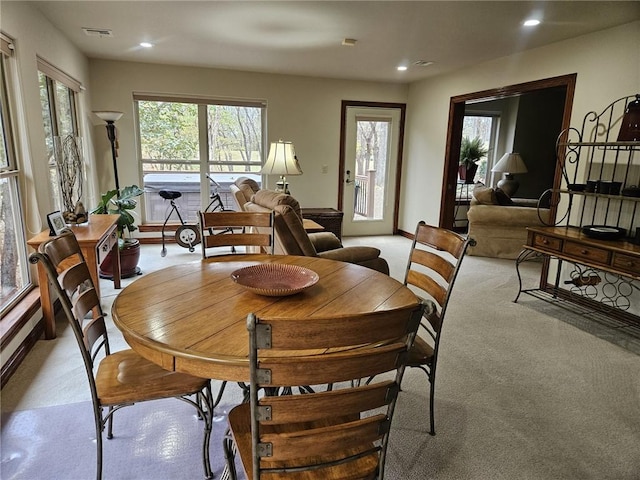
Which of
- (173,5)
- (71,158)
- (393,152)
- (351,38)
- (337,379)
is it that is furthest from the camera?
(393,152)

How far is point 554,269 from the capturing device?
4.08 m

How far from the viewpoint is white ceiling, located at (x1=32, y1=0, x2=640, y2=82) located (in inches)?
121

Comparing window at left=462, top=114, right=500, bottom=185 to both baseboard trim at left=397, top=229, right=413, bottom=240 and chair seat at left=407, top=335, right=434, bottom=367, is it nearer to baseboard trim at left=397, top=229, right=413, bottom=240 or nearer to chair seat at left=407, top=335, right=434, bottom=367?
baseboard trim at left=397, top=229, right=413, bottom=240

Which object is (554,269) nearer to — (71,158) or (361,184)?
(361,184)

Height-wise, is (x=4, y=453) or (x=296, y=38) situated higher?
(x=296, y=38)

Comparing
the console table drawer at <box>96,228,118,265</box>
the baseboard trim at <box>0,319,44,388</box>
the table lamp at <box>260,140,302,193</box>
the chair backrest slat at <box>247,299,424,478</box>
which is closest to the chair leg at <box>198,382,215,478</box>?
the chair backrest slat at <box>247,299,424,478</box>

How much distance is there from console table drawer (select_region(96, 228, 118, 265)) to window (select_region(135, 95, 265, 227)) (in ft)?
7.45

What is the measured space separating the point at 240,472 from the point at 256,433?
867 mm

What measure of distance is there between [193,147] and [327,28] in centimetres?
290

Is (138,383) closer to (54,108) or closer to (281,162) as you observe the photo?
(281,162)

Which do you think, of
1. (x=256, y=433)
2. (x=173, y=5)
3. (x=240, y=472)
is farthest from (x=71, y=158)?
(x=256, y=433)

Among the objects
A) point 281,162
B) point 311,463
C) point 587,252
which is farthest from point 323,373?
point 281,162

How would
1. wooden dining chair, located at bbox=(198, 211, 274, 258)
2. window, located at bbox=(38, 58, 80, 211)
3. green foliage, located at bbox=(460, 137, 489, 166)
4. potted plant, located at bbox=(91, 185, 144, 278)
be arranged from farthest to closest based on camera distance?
green foliage, located at bbox=(460, 137, 489, 166)
potted plant, located at bbox=(91, 185, 144, 278)
window, located at bbox=(38, 58, 80, 211)
wooden dining chair, located at bbox=(198, 211, 274, 258)

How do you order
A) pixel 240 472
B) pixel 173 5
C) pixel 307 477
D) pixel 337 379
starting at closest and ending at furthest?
pixel 337 379
pixel 307 477
pixel 240 472
pixel 173 5
